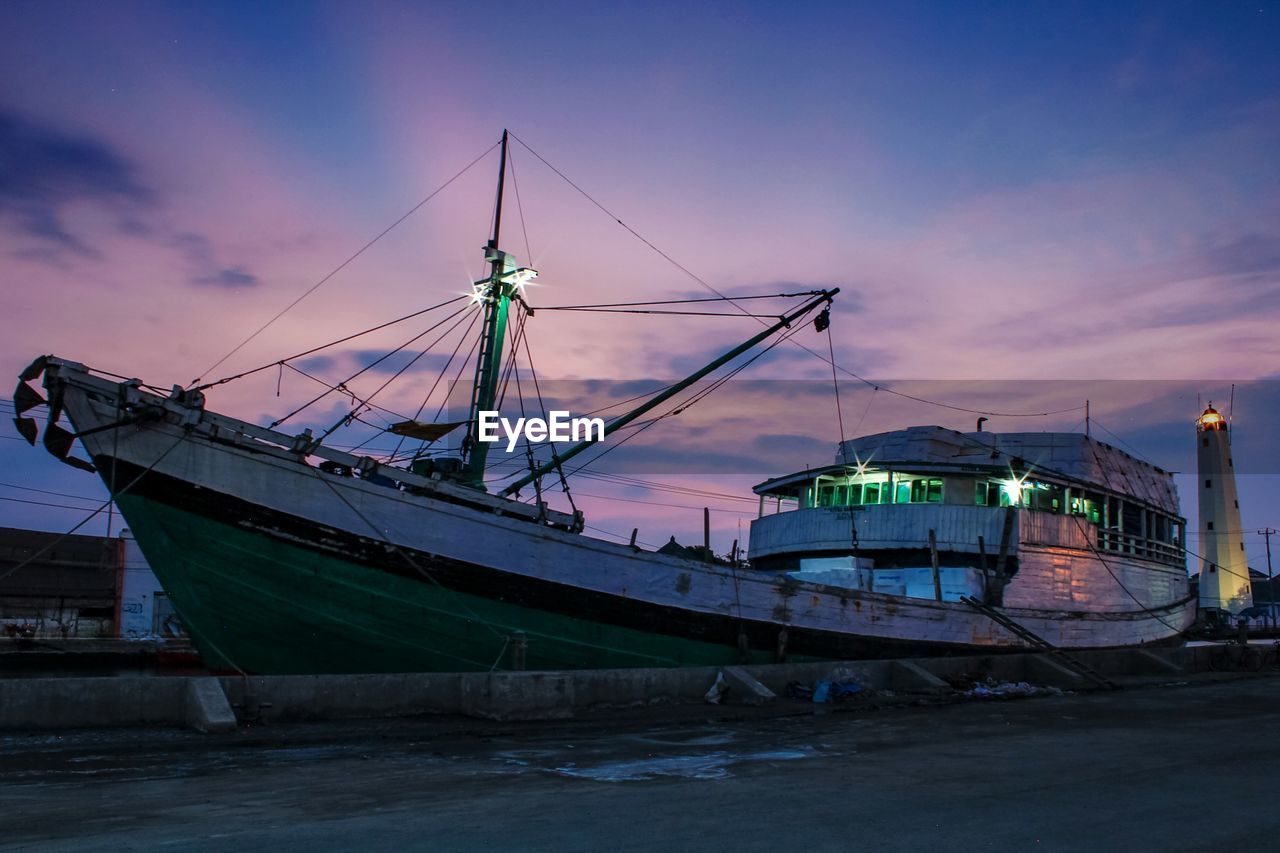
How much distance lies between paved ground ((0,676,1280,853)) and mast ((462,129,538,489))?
735cm

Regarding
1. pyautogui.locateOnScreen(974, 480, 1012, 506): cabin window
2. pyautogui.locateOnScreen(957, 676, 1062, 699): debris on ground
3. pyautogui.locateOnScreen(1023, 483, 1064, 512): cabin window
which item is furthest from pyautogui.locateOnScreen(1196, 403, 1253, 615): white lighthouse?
pyautogui.locateOnScreen(957, 676, 1062, 699): debris on ground

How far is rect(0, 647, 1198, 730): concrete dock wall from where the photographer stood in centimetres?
861

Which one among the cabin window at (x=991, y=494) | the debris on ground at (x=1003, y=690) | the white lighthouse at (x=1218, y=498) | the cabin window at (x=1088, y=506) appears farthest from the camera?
the white lighthouse at (x=1218, y=498)

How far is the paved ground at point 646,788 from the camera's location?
495 cm

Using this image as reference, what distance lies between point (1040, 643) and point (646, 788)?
14598 millimetres

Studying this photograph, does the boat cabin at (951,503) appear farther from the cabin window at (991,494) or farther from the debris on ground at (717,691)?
the debris on ground at (717,691)

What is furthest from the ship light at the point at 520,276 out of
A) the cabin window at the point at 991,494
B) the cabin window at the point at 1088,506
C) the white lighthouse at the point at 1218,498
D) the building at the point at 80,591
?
the white lighthouse at the point at 1218,498

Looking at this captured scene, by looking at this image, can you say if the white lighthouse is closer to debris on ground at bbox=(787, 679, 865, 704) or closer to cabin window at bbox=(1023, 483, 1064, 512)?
cabin window at bbox=(1023, 483, 1064, 512)

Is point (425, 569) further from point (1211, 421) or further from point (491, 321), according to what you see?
point (1211, 421)

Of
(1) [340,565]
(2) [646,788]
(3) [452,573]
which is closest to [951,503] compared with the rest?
(3) [452,573]

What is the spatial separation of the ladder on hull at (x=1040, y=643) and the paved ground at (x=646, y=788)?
19.9ft

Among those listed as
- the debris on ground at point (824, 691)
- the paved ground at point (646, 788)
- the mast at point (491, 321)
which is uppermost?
the mast at point (491, 321)

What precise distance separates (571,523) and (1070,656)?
9.61 meters

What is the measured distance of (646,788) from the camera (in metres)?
6.38
